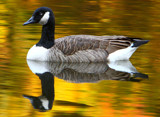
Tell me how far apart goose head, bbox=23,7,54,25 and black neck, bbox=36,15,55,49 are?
0.05m

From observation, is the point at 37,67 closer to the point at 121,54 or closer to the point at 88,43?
the point at 88,43

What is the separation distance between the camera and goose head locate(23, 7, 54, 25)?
13570 mm

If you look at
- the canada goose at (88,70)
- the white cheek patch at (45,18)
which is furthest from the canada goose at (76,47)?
the canada goose at (88,70)

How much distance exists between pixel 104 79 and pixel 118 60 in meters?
2.23

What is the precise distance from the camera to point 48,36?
44.8ft

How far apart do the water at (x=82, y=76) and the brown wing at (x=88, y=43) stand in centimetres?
54

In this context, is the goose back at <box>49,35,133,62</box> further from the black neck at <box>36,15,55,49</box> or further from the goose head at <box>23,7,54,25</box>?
the goose head at <box>23,7,54,25</box>

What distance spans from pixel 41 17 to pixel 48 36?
0.60 m

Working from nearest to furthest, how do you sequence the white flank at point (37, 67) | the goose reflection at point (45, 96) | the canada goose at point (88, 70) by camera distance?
the goose reflection at point (45, 96) < the canada goose at point (88, 70) < the white flank at point (37, 67)

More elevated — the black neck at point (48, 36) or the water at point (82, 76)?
the black neck at point (48, 36)

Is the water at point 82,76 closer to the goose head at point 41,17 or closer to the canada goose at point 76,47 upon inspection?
the canada goose at point 76,47

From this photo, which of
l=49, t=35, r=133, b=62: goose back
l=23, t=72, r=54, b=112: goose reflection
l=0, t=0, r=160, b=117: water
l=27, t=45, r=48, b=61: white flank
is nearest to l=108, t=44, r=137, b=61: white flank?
l=49, t=35, r=133, b=62: goose back

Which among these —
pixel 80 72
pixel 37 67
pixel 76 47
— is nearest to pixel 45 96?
pixel 80 72

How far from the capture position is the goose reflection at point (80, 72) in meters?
11.3
